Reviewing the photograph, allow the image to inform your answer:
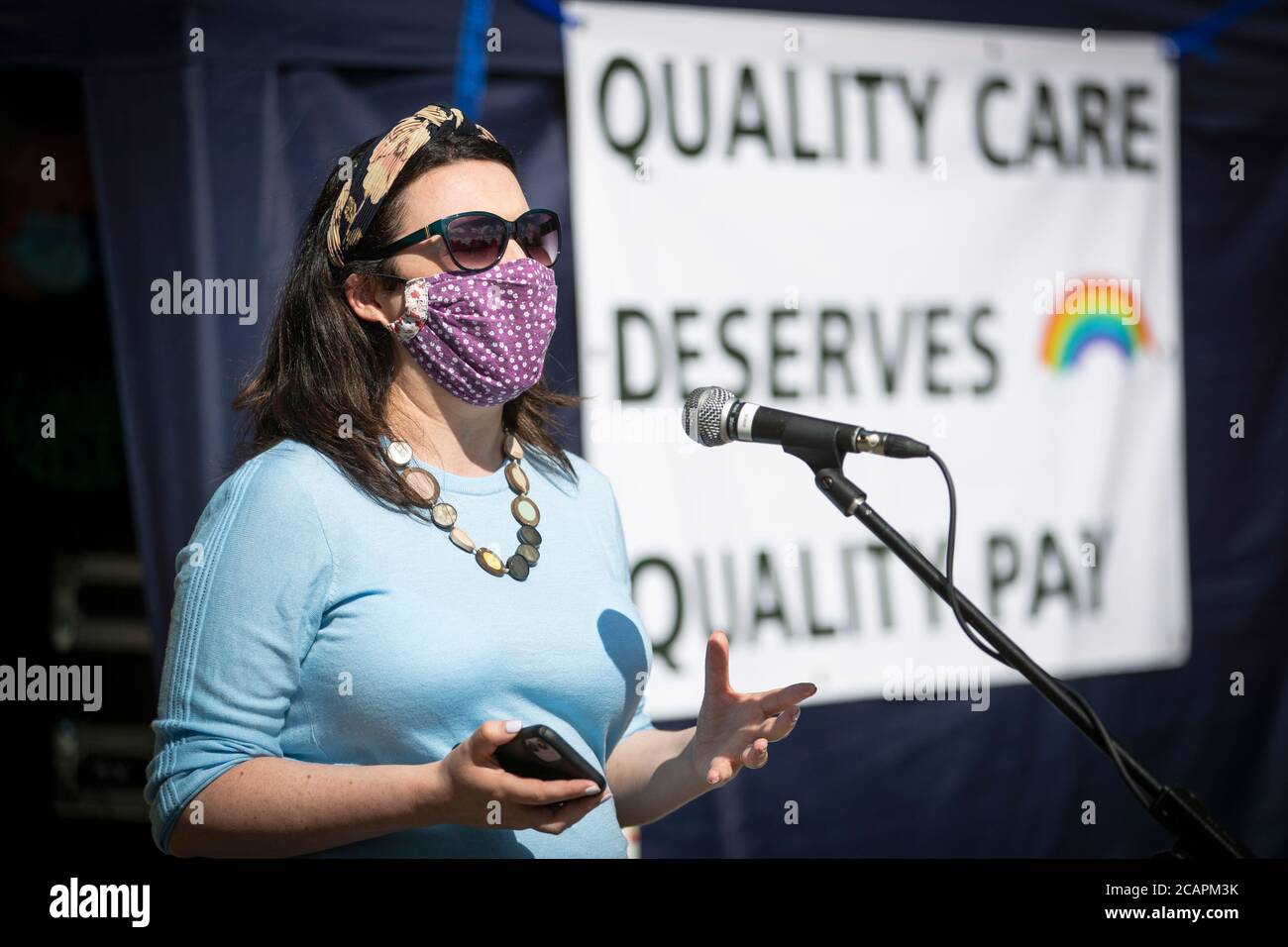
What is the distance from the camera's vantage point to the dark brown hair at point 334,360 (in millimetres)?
1714

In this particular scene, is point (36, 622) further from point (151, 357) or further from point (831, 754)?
point (831, 754)

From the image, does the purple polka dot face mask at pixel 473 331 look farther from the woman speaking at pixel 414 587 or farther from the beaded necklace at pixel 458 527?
the beaded necklace at pixel 458 527

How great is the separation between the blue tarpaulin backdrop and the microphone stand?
1578 mm

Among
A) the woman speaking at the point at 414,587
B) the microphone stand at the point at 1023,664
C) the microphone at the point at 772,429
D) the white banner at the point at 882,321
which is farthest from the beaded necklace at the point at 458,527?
the white banner at the point at 882,321

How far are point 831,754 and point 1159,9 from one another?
8.11ft

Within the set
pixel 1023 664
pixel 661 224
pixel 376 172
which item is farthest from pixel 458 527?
pixel 661 224

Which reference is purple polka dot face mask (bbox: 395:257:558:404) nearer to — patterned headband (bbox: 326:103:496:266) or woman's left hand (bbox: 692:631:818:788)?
patterned headband (bbox: 326:103:496:266)

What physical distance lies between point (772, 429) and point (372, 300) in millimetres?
637

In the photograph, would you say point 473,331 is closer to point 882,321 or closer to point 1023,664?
point 1023,664

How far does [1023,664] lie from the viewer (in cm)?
162

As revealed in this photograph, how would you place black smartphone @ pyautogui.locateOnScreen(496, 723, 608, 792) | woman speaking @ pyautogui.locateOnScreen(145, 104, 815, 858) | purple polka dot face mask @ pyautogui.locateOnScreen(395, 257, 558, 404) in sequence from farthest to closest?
purple polka dot face mask @ pyautogui.locateOnScreen(395, 257, 558, 404), woman speaking @ pyautogui.locateOnScreen(145, 104, 815, 858), black smartphone @ pyautogui.locateOnScreen(496, 723, 608, 792)

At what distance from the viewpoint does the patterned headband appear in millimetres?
1788

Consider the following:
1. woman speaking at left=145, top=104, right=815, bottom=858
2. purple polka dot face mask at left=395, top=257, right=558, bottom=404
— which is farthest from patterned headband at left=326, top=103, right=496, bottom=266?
purple polka dot face mask at left=395, top=257, right=558, bottom=404
